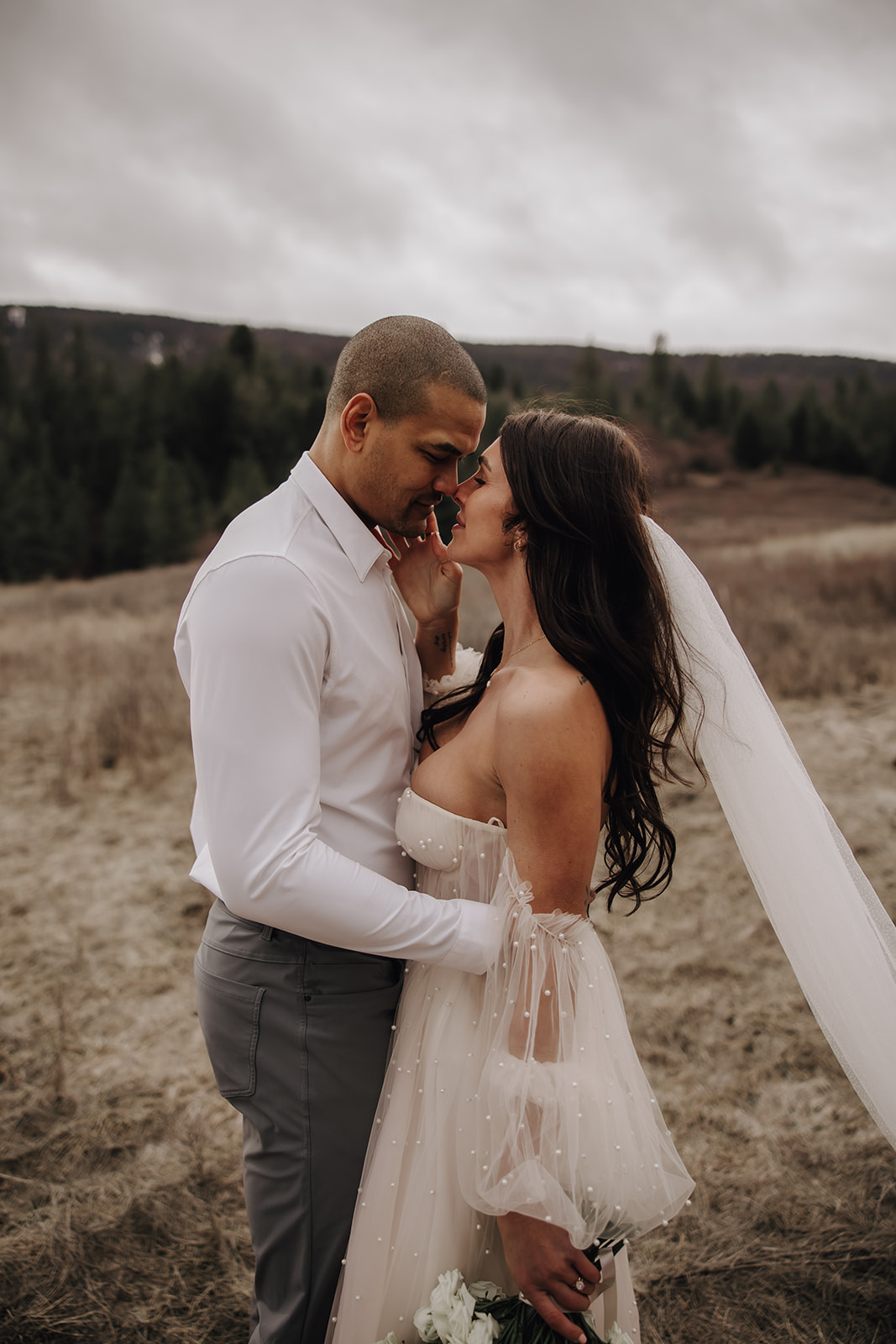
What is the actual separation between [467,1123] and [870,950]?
44.0 inches

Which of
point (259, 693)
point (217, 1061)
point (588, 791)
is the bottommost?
point (217, 1061)

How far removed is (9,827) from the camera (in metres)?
6.88

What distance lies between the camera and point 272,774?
1694mm

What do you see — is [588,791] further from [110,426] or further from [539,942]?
[110,426]

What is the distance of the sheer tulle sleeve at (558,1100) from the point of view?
5.58 feet

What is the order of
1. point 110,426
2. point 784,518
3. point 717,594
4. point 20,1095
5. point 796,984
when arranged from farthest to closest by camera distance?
point 110,426
point 784,518
point 717,594
point 796,984
point 20,1095

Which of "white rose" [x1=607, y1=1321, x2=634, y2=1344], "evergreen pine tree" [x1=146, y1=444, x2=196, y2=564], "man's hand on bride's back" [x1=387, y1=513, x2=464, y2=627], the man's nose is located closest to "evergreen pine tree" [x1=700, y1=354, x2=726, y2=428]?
"evergreen pine tree" [x1=146, y1=444, x2=196, y2=564]

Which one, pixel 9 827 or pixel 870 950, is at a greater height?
pixel 870 950

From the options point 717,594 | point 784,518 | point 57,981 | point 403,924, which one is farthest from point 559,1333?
point 784,518

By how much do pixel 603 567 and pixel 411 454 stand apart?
23.1 inches

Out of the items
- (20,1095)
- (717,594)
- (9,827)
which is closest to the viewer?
(20,1095)

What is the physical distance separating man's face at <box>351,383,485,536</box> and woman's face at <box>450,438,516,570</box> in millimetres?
A: 74

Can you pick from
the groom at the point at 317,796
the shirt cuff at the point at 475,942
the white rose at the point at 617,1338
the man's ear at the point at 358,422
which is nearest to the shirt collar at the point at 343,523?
the groom at the point at 317,796

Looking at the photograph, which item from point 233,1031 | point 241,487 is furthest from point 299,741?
point 241,487
